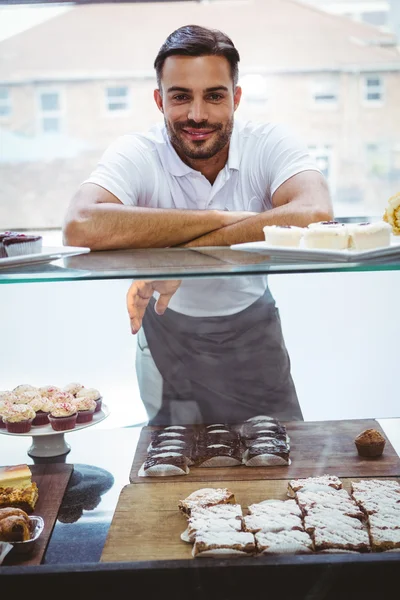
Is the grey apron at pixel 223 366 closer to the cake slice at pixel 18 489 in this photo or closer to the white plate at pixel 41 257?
the white plate at pixel 41 257

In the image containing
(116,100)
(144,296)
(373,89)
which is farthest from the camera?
(116,100)

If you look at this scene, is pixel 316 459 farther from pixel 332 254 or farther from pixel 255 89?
pixel 255 89

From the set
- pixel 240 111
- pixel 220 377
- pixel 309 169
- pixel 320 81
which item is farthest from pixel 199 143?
pixel 320 81

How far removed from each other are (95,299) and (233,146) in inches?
64.7

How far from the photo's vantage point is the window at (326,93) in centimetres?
3444

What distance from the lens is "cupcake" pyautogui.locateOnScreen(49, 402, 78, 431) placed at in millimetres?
2240

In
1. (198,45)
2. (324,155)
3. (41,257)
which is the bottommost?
(41,257)

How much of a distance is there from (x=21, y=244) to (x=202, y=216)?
2.38 feet

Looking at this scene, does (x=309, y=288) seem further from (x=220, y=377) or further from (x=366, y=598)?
(x=366, y=598)

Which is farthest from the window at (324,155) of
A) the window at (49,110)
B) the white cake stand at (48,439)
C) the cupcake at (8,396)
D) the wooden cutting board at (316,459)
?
the cupcake at (8,396)

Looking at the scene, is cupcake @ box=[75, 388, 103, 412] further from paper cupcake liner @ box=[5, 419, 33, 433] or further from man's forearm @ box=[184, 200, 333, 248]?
man's forearm @ box=[184, 200, 333, 248]

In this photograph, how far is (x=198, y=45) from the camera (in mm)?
3164

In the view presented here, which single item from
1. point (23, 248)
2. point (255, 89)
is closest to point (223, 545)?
point (23, 248)

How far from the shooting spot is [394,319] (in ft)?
7.00
